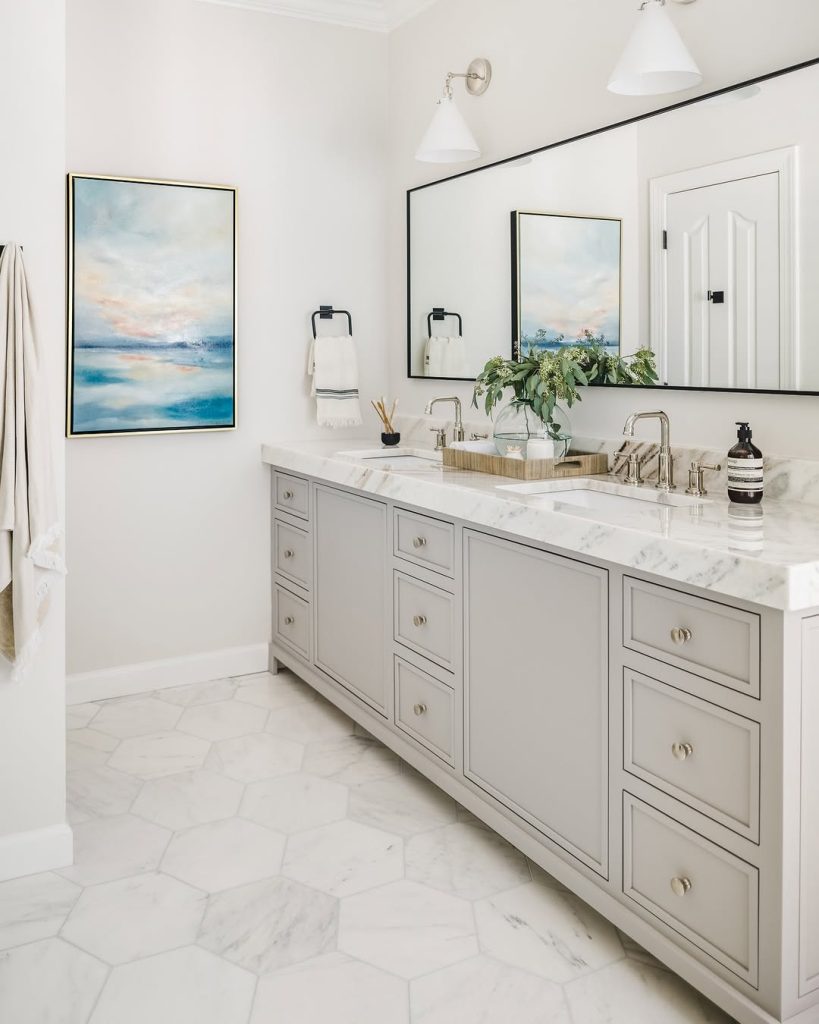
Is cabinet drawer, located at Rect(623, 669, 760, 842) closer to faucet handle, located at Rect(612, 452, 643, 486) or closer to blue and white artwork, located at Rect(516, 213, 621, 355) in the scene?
faucet handle, located at Rect(612, 452, 643, 486)

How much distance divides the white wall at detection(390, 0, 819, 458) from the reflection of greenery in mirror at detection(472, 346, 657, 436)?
3.0 inches

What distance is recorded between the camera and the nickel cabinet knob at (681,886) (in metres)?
1.75

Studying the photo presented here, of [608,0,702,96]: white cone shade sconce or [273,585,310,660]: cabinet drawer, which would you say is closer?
[608,0,702,96]: white cone shade sconce

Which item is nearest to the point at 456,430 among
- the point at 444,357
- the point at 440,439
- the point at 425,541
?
the point at 440,439

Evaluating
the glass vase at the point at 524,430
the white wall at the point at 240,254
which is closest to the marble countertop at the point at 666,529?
the glass vase at the point at 524,430

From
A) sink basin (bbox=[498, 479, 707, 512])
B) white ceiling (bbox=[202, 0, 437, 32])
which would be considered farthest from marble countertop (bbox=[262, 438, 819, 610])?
white ceiling (bbox=[202, 0, 437, 32])

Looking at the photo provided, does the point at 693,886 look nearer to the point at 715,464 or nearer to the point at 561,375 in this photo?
the point at 715,464

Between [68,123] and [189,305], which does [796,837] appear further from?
[68,123]

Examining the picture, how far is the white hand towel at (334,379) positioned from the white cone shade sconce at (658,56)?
5.47 feet

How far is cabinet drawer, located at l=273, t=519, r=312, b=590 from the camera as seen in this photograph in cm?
344

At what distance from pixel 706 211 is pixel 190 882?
82.0 inches

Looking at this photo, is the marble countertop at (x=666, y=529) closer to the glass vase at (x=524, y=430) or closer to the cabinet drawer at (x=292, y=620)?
the glass vase at (x=524, y=430)

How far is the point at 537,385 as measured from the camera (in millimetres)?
2693

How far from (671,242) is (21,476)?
1706 millimetres
